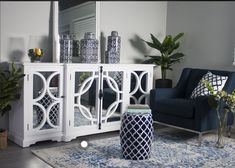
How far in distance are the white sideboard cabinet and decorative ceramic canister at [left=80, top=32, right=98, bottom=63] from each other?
0.38 feet

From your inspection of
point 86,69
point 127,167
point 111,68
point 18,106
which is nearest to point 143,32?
point 111,68

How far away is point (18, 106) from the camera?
9.87 ft

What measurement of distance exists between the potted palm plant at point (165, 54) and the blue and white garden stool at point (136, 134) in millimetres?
1698

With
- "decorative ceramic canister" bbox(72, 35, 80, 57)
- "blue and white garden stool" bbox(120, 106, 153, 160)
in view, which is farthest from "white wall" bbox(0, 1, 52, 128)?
"blue and white garden stool" bbox(120, 106, 153, 160)

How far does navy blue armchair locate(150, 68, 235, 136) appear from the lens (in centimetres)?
312

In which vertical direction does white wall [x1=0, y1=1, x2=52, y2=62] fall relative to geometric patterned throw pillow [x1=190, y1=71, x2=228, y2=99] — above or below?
above

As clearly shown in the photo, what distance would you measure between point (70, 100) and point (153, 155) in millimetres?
1034

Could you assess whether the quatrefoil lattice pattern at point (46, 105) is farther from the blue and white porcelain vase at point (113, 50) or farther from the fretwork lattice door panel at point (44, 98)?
the blue and white porcelain vase at point (113, 50)

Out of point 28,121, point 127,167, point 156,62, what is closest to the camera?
point 127,167

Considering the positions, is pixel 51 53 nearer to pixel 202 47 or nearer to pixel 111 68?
pixel 111 68

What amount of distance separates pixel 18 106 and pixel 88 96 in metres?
0.74

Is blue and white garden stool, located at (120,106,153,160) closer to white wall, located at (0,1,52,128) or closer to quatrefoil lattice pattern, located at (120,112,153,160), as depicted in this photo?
quatrefoil lattice pattern, located at (120,112,153,160)

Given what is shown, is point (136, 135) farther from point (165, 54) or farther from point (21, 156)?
point (165, 54)

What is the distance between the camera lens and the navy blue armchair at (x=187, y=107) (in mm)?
3123
